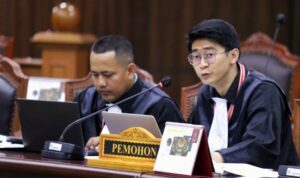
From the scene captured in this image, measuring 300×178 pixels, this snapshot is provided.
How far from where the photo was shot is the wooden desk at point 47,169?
3145 mm

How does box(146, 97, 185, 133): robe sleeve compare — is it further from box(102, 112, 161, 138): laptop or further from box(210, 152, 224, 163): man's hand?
box(102, 112, 161, 138): laptop

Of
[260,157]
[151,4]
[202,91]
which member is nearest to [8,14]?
[151,4]

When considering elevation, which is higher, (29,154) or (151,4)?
(151,4)

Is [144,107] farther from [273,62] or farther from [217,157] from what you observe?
[273,62]

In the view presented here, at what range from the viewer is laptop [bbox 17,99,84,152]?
3.67 meters

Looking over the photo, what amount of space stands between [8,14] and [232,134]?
532 cm

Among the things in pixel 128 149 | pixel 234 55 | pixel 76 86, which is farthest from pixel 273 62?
pixel 128 149

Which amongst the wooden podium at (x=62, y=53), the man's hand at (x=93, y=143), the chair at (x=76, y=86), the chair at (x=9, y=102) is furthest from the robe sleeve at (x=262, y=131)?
the wooden podium at (x=62, y=53)

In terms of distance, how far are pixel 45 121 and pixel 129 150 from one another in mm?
577

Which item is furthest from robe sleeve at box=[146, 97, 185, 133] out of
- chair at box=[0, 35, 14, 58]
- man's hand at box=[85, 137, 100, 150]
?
chair at box=[0, 35, 14, 58]

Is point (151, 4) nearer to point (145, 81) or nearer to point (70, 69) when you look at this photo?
point (70, 69)

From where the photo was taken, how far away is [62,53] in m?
7.42

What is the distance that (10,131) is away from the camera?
16.0ft

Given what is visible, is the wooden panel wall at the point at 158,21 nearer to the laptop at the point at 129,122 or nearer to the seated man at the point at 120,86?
the seated man at the point at 120,86
